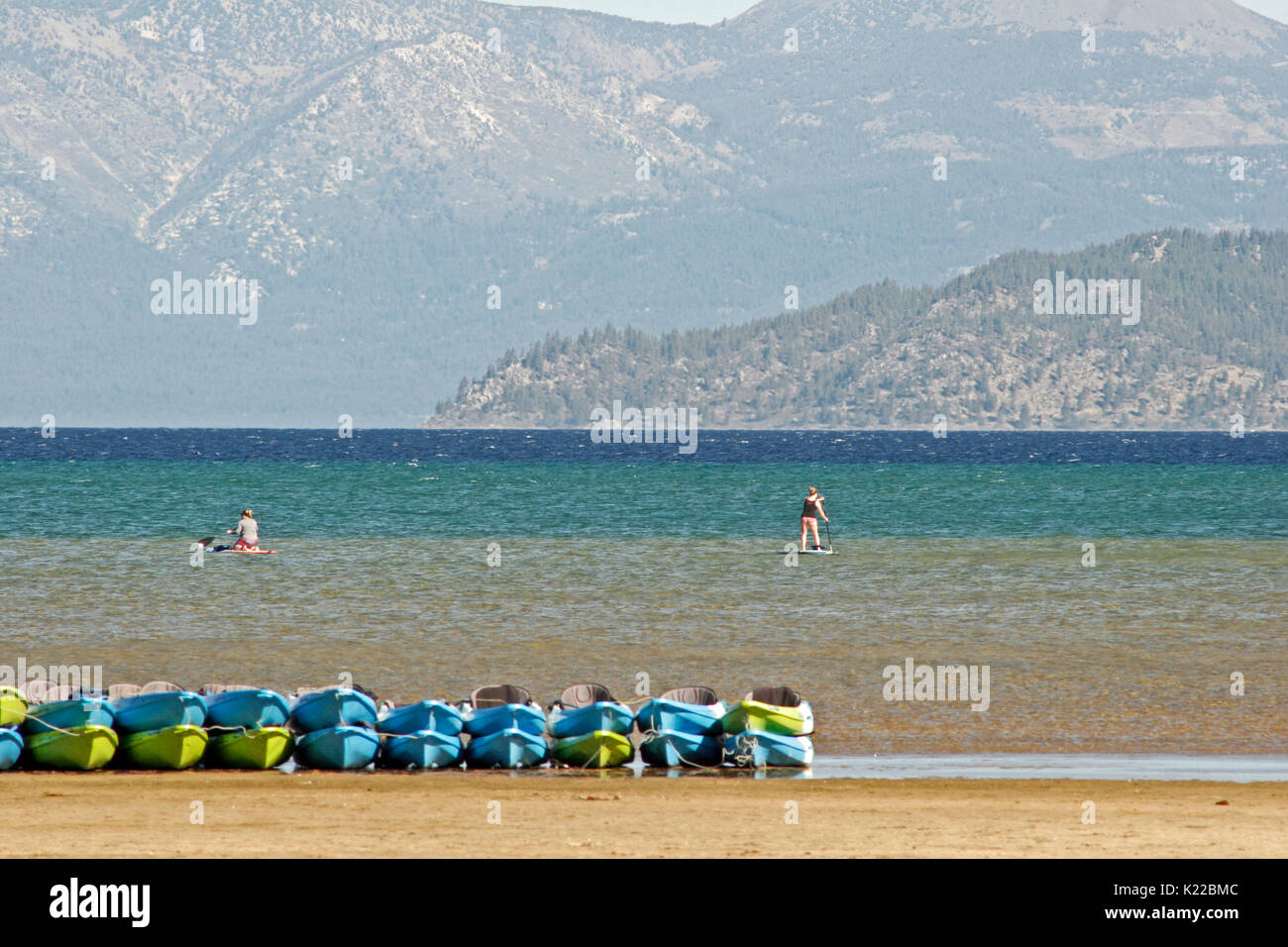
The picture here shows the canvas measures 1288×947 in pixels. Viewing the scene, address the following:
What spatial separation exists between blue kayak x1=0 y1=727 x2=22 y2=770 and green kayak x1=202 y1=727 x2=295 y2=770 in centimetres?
245

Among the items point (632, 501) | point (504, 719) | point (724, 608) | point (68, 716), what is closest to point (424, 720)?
point (504, 719)

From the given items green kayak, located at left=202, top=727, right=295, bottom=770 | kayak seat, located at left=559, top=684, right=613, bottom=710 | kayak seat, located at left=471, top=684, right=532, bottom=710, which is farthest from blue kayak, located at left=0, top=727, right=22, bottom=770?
kayak seat, located at left=559, top=684, right=613, bottom=710

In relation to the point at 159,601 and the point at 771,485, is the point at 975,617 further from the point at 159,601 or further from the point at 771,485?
the point at 771,485

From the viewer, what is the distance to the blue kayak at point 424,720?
23141mm

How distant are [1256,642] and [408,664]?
730 inches

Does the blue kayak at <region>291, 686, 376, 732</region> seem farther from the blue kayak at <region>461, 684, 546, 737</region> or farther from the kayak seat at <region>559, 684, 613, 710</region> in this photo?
the kayak seat at <region>559, 684, 613, 710</region>

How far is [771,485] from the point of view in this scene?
14162 cm

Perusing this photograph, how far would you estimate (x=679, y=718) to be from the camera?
23.6 metres

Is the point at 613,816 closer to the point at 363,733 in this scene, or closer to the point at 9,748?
the point at 363,733

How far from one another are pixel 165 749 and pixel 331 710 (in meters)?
2.29

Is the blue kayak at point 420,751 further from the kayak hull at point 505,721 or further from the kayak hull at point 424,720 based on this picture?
the kayak hull at point 505,721

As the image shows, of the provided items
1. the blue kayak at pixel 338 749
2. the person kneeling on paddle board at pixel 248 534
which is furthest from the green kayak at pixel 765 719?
the person kneeling on paddle board at pixel 248 534

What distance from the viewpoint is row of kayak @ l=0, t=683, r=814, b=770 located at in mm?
22484
